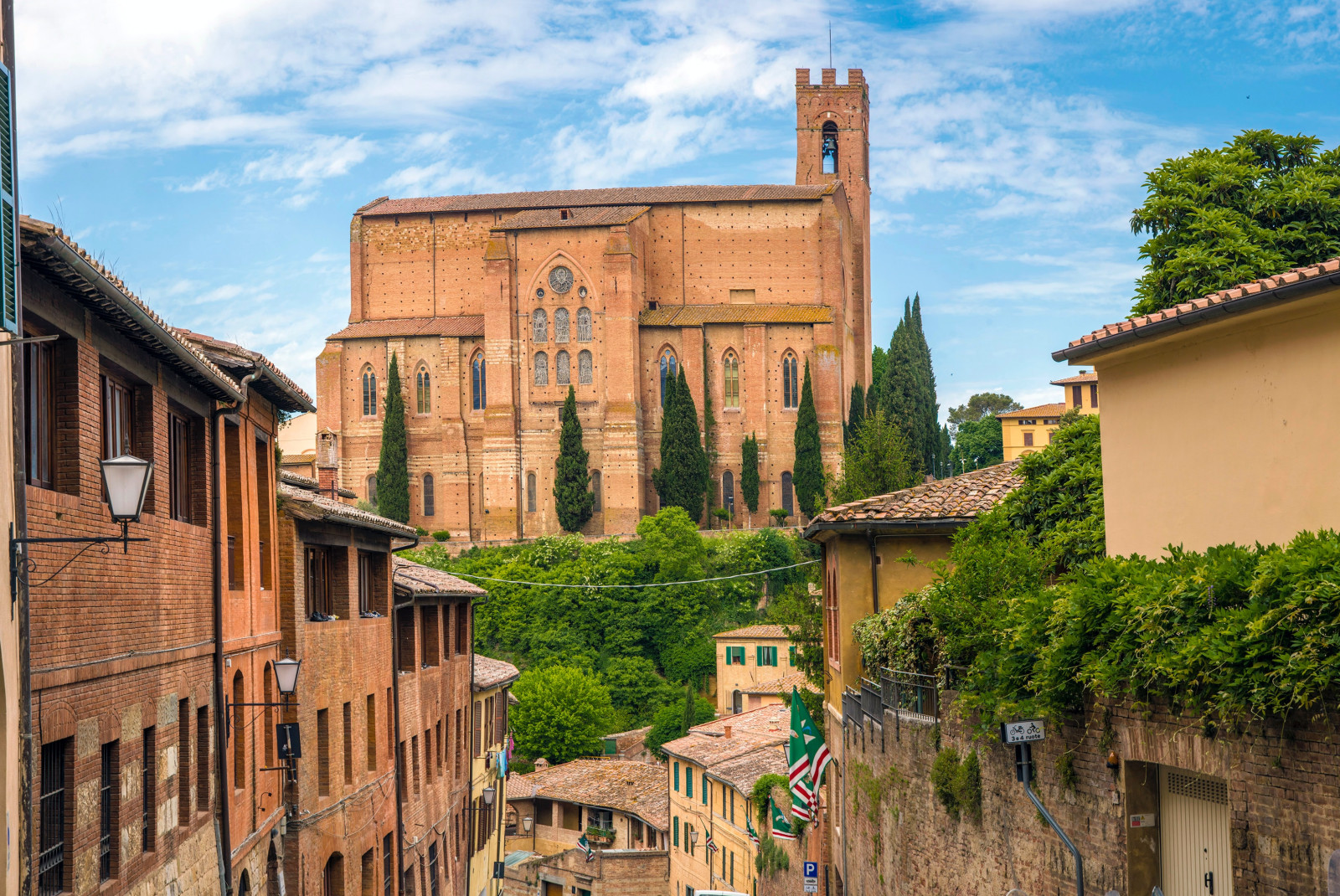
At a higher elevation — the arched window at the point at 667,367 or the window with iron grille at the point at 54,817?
the arched window at the point at 667,367

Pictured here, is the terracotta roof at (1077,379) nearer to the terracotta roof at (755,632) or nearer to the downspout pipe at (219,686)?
the terracotta roof at (755,632)

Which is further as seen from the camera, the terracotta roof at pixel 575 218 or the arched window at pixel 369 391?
the arched window at pixel 369 391

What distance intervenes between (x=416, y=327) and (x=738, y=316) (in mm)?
19203

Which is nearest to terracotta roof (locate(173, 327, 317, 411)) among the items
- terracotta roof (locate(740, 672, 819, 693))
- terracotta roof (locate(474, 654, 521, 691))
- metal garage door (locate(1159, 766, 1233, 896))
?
metal garage door (locate(1159, 766, 1233, 896))

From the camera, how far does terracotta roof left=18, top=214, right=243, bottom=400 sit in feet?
29.4

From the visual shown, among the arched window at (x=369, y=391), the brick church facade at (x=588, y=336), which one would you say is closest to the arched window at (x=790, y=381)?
the brick church facade at (x=588, y=336)

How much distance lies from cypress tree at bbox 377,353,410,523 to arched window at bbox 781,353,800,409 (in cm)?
2209

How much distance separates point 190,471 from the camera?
570 inches

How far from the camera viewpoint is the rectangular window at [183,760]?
13.2m

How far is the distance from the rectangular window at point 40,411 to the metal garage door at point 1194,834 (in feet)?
25.8

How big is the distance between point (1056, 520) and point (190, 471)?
988 cm

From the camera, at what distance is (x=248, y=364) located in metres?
15.4

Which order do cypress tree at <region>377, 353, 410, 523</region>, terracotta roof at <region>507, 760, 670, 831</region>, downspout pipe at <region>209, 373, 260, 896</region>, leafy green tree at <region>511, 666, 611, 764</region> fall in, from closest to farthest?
downspout pipe at <region>209, 373, 260, 896</region>
terracotta roof at <region>507, 760, 670, 831</region>
leafy green tree at <region>511, 666, 611, 764</region>
cypress tree at <region>377, 353, 410, 523</region>

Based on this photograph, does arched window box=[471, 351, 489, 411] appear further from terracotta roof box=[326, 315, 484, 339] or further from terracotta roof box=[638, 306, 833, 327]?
terracotta roof box=[638, 306, 833, 327]
